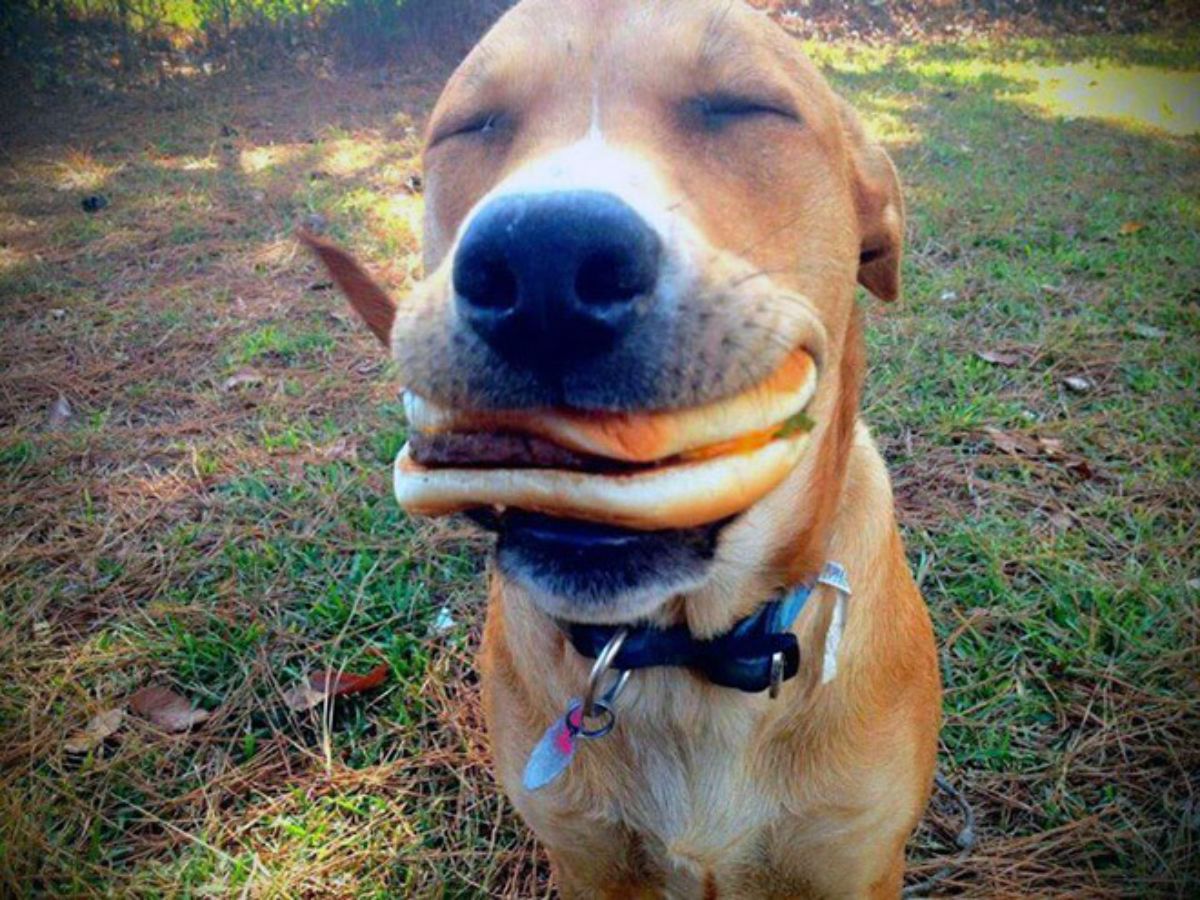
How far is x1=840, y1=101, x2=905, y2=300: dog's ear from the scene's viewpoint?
78.7 inches

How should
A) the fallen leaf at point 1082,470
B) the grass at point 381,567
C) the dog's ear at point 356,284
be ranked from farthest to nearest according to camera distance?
1. the fallen leaf at point 1082,470
2. the grass at point 381,567
3. the dog's ear at point 356,284

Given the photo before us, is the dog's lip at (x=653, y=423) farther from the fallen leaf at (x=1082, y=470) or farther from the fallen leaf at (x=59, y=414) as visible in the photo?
the fallen leaf at (x=59, y=414)

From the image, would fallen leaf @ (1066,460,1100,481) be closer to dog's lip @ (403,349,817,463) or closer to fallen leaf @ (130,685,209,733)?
dog's lip @ (403,349,817,463)

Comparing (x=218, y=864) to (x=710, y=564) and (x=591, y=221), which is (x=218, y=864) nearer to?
(x=710, y=564)

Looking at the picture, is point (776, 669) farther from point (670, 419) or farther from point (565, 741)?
point (670, 419)

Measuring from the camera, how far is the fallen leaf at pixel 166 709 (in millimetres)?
2629

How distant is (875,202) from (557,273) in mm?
1280

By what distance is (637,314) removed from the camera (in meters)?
1.10

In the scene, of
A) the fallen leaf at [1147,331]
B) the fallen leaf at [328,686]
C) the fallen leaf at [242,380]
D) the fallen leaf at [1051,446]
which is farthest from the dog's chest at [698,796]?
the fallen leaf at [1147,331]

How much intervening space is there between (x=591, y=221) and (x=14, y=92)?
12.8m

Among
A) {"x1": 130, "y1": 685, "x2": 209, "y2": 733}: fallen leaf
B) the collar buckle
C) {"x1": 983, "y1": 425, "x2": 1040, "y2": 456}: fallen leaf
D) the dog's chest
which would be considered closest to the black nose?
the collar buckle

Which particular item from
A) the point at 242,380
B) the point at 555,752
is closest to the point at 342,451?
the point at 242,380

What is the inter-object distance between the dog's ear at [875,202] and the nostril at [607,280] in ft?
3.62

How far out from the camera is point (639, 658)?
5.49 ft
